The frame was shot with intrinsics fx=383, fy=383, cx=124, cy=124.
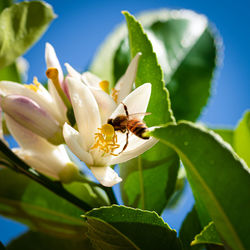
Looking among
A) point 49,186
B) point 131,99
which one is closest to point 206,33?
point 131,99

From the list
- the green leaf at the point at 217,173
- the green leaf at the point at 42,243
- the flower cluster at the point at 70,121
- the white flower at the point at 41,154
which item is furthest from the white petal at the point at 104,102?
the green leaf at the point at 42,243

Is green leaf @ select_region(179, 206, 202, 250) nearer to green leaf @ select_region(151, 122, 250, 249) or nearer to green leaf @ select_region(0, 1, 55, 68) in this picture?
green leaf @ select_region(151, 122, 250, 249)

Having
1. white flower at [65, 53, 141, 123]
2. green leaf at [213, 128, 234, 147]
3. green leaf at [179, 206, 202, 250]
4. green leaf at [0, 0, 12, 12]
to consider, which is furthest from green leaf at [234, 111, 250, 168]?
green leaf at [0, 0, 12, 12]

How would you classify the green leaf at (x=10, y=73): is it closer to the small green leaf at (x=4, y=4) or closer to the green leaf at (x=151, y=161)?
the small green leaf at (x=4, y=4)

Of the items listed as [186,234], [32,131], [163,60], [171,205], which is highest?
[163,60]

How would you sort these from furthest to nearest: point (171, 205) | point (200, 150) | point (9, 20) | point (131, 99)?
point (171, 205) < point (9, 20) < point (131, 99) < point (200, 150)

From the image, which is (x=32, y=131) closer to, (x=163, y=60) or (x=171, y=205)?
(x=163, y=60)
